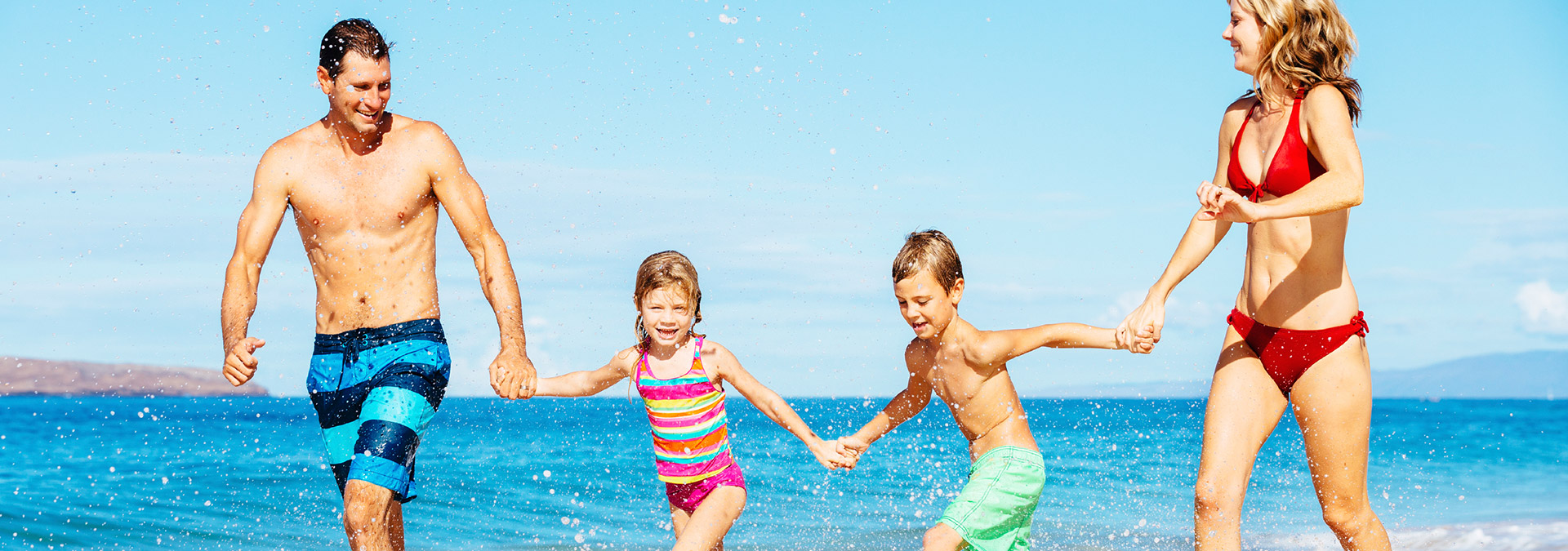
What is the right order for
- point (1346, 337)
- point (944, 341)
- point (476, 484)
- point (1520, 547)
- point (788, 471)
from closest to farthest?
point (1346, 337) → point (944, 341) → point (1520, 547) → point (476, 484) → point (788, 471)

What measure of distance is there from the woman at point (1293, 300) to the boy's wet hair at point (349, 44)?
11.0 feet

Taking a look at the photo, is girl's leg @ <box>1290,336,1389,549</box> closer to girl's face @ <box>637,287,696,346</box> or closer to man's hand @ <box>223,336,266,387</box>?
girl's face @ <box>637,287,696,346</box>

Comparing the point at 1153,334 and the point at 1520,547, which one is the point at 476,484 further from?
Answer: the point at 1153,334

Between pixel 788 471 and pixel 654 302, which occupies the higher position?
pixel 654 302

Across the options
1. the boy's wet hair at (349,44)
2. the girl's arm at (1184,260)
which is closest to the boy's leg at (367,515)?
the boy's wet hair at (349,44)

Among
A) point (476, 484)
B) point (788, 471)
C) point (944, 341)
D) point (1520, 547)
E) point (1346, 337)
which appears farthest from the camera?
point (788, 471)

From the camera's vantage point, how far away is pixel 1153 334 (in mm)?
4523

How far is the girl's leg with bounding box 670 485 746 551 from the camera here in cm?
509

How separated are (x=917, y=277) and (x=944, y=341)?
336 mm

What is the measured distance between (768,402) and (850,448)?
0.41 metres

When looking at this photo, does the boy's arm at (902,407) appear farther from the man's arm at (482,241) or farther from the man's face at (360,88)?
the man's face at (360,88)

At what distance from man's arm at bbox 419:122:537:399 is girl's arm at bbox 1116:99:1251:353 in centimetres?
240

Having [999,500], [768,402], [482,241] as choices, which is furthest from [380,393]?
[999,500]

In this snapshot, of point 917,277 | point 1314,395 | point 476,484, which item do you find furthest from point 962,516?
point 476,484
